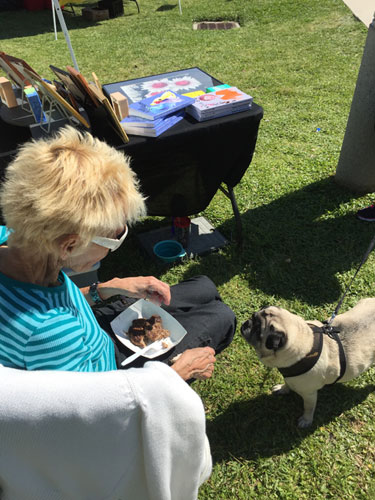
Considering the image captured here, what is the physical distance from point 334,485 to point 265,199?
3027 millimetres

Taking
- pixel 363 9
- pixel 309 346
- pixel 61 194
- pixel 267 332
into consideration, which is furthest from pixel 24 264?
pixel 363 9

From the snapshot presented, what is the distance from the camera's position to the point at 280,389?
275 centimetres

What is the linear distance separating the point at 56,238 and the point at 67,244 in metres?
0.05

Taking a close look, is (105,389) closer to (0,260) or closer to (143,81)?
(0,260)

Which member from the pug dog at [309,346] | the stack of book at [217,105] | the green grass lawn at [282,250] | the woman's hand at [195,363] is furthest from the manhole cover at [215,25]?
the woman's hand at [195,363]

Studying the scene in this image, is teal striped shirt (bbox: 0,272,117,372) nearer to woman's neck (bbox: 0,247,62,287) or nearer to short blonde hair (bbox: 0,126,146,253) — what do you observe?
woman's neck (bbox: 0,247,62,287)

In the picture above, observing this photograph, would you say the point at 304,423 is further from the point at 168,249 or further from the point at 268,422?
the point at 168,249

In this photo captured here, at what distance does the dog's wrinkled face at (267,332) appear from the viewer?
215cm

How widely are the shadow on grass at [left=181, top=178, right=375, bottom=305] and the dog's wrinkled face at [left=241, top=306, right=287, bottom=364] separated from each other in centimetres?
125

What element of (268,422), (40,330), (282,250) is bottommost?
(268,422)

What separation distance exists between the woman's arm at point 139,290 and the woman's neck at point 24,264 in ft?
2.63

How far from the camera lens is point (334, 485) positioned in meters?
2.32

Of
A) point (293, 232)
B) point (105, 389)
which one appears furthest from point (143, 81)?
point (105, 389)

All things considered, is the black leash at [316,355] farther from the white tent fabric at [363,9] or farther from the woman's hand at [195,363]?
the white tent fabric at [363,9]
